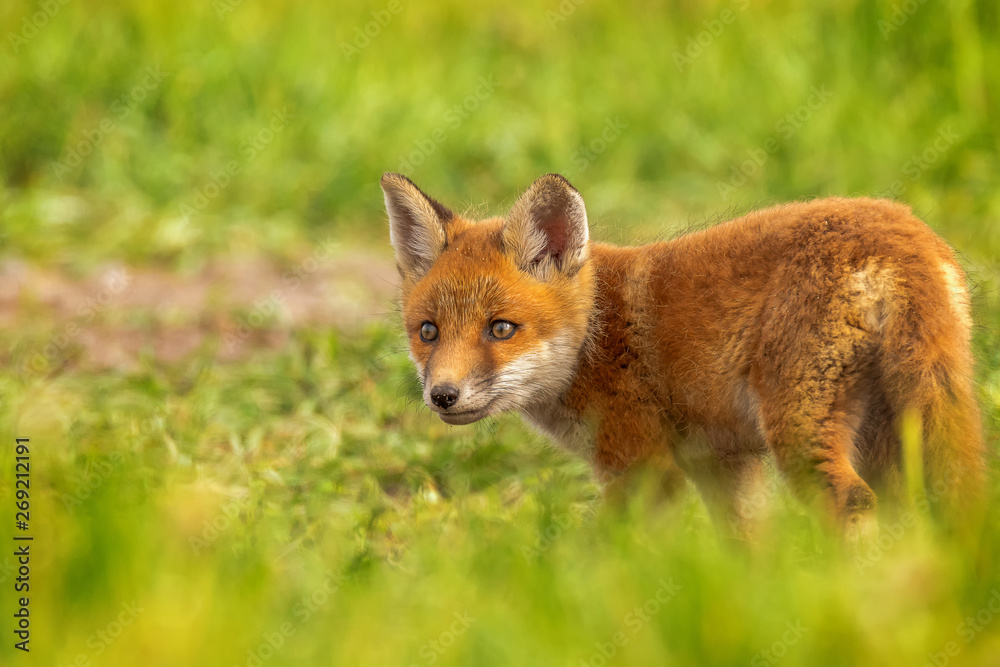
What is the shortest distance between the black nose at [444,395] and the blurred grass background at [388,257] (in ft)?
1.71

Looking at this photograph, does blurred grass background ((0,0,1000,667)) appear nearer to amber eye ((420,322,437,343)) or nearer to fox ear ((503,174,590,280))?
amber eye ((420,322,437,343))

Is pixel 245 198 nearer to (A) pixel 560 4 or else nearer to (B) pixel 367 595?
(A) pixel 560 4

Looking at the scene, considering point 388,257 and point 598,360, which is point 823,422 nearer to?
point 598,360

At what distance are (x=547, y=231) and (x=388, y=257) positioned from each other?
3.80m

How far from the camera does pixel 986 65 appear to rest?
7.61 metres

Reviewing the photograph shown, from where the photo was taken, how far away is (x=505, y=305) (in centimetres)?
421

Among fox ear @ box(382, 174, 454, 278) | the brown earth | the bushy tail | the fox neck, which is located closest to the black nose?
the fox neck

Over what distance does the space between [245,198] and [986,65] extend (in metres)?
5.91

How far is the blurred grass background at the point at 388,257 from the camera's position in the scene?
110 inches

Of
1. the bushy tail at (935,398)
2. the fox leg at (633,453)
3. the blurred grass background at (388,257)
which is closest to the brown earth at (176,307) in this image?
the blurred grass background at (388,257)

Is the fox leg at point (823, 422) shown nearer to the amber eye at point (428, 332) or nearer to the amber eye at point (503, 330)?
the amber eye at point (503, 330)

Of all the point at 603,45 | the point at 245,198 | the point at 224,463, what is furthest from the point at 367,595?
the point at 603,45

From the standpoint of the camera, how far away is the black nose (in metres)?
3.94

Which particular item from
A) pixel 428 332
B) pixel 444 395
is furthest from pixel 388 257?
pixel 444 395
